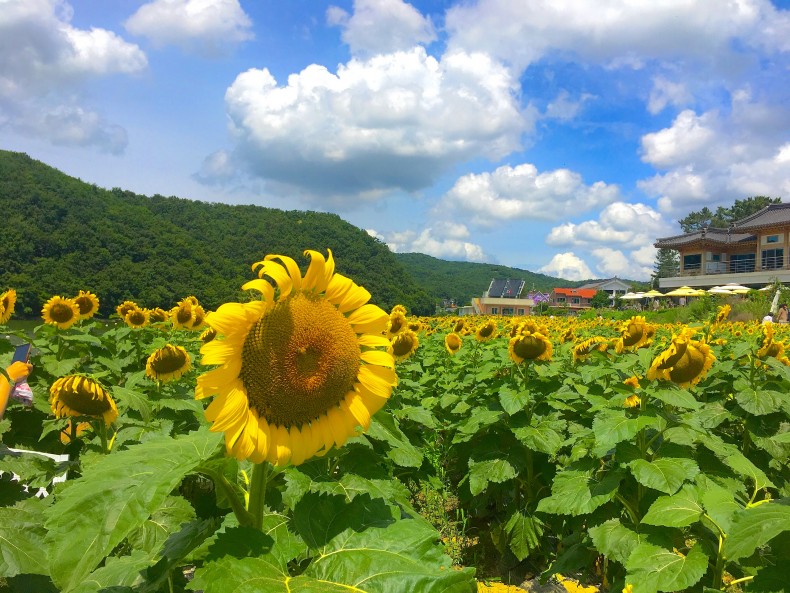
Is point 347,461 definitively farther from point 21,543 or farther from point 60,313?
point 60,313

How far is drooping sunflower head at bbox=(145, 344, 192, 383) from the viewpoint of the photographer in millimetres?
3148

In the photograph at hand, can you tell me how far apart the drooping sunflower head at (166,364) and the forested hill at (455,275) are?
71389 millimetres

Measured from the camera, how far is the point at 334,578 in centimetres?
95

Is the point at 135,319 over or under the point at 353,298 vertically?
under

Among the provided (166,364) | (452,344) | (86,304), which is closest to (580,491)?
(166,364)

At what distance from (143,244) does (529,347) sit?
19.1 meters

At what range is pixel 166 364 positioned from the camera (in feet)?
10.4

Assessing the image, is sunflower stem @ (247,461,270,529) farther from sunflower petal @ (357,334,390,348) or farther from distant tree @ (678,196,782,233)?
distant tree @ (678,196,782,233)

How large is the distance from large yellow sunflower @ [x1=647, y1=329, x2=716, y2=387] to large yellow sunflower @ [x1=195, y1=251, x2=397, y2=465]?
89.2 inches

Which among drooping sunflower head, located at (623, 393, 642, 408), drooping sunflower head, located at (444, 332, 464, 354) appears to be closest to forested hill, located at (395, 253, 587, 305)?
drooping sunflower head, located at (444, 332, 464, 354)

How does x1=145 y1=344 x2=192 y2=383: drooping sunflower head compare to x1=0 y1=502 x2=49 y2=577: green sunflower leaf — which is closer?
x1=0 y1=502 x2=49 y2=577: green sunflower leaf

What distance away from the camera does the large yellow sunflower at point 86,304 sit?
5.47m

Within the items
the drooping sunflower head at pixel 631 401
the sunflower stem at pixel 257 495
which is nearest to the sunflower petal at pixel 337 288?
the sunflower stem at pixel 257 495

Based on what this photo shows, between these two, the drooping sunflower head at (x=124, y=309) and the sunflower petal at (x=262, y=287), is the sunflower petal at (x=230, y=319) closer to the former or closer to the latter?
the sunflower petal at (x=262, y=287)
